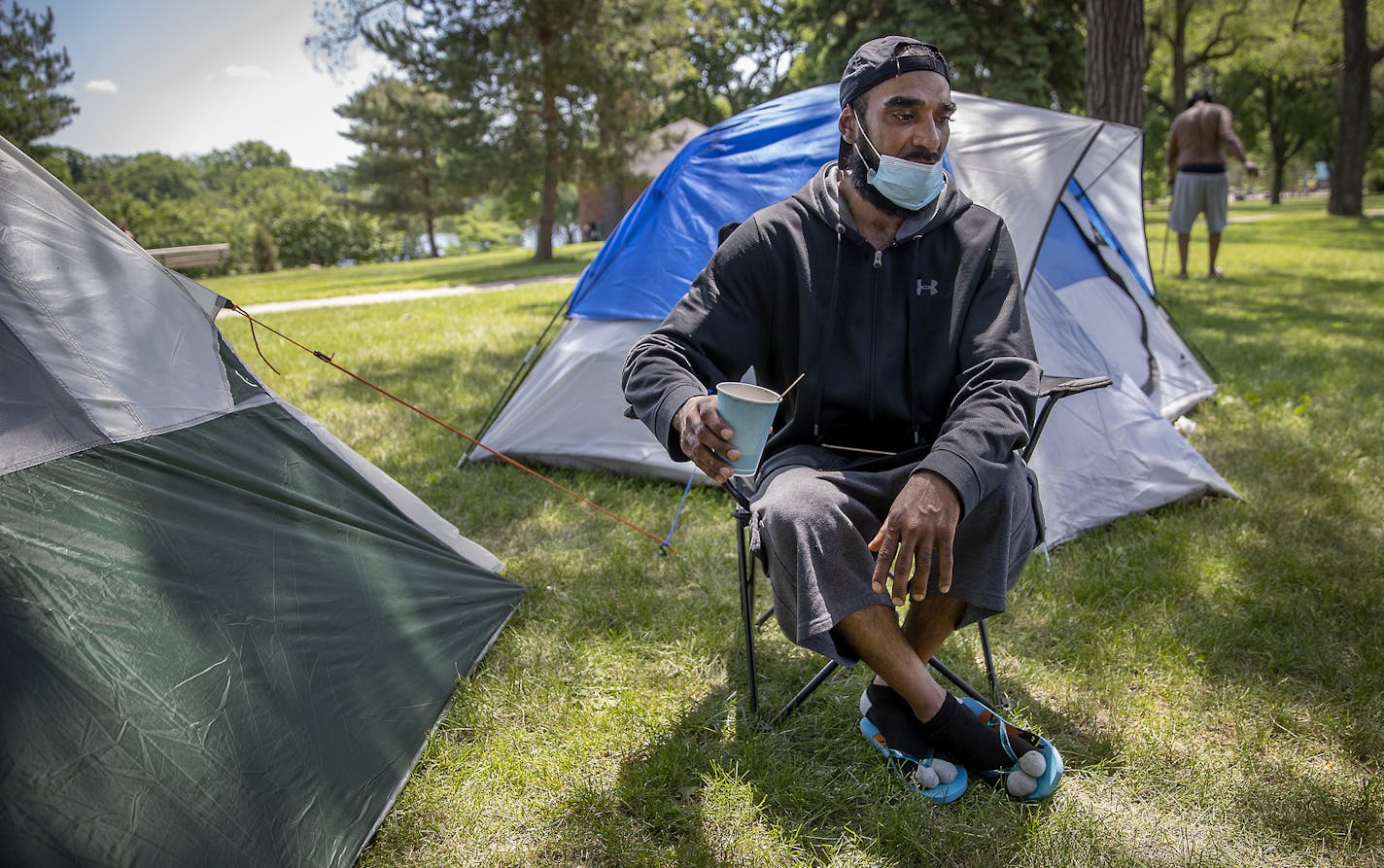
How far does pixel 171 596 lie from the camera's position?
1.80 m


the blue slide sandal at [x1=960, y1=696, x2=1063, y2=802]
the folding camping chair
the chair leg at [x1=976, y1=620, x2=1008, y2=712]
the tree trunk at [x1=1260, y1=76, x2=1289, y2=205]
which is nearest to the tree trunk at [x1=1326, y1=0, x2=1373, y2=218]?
the folding camping chair

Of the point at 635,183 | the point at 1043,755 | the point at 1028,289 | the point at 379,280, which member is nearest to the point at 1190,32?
the point at 635,183

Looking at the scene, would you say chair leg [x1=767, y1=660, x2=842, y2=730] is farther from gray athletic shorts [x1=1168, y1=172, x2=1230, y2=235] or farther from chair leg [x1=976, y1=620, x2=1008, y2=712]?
gray athletic shorts [x1=1168, y1=172, x2=1230, y2=235]

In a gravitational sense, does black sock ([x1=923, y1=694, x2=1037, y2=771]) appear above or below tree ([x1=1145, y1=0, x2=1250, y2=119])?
below

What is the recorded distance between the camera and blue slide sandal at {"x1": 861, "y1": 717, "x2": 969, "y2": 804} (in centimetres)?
207

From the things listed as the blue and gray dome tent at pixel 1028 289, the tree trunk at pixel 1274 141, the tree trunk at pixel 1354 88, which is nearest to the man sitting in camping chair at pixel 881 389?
the blue and gray dome tent at pixel 1028 289

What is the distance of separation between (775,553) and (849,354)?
576mm

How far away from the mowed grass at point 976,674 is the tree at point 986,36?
14666 millimetres

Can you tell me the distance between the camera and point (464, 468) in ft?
14.7

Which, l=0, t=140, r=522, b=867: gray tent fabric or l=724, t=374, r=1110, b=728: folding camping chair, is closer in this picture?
l=0, t=140, r=522, b=867: gray tent fabric

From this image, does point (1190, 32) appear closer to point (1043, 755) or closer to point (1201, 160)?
point (1201, 160)

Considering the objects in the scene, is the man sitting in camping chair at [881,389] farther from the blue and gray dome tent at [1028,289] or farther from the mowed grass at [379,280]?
the mowed grass at [379,280]

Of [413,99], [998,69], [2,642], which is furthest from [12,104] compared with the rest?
[2,642]

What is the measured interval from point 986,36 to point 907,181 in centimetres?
1775
